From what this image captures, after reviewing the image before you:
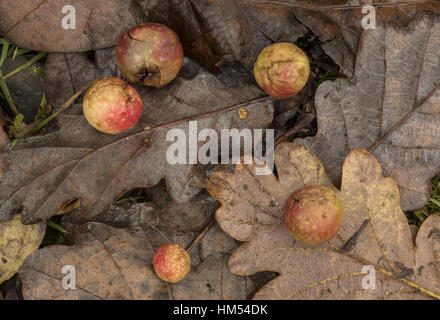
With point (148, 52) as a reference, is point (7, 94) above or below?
below

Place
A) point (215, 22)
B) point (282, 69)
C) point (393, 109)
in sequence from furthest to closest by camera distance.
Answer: point (393, 109)
point (215, 22)
point (282, 69)

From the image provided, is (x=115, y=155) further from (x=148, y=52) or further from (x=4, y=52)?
(x=4, y=52)

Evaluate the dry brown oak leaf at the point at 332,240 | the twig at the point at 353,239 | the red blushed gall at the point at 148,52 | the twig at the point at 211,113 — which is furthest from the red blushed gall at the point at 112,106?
the twig at the point at 353,239

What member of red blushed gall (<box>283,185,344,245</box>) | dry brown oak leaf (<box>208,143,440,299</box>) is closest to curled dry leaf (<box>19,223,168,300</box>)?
dry brown oak leaf (<box>208,143,440,299</box>)

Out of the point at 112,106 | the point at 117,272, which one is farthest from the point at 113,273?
the point at 112,106

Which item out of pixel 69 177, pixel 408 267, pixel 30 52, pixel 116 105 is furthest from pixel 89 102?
pixel 408 267

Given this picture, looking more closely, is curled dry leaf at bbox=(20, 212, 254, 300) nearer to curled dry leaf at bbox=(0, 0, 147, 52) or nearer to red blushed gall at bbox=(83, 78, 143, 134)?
red blushed gall at bbox=(83, 78, 143, 134)
